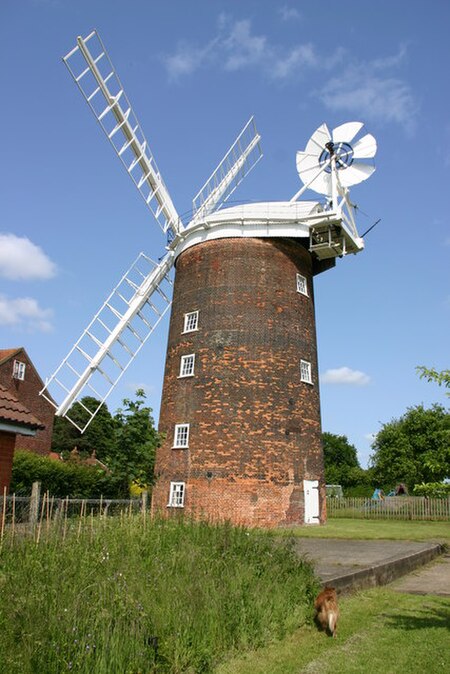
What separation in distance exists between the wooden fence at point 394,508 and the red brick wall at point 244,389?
31.2 ft

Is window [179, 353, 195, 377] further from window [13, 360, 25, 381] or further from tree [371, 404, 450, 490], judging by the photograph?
tree [371, 404, 450, 490]

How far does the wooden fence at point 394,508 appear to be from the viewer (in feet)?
95.0

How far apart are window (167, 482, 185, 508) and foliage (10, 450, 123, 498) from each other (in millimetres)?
2548

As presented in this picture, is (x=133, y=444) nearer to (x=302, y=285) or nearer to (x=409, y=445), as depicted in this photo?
(x=302, y=285)

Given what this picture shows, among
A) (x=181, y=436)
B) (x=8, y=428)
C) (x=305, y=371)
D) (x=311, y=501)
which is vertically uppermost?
(x=305, y=371)

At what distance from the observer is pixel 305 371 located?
74.0 feet

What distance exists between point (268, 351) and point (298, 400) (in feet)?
7.23

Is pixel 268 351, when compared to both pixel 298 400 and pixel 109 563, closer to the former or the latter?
pixel 298 400

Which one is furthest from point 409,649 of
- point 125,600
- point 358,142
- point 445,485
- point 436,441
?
point 436,441

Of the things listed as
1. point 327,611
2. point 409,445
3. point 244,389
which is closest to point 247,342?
point 244,389

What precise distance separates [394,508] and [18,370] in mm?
24007

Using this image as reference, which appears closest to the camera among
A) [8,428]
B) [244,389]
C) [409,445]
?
[8,428]

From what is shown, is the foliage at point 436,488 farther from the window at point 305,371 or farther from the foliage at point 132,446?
the window at point 305,371

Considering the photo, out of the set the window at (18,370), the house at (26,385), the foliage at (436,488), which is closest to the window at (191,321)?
the house at (26,385)
